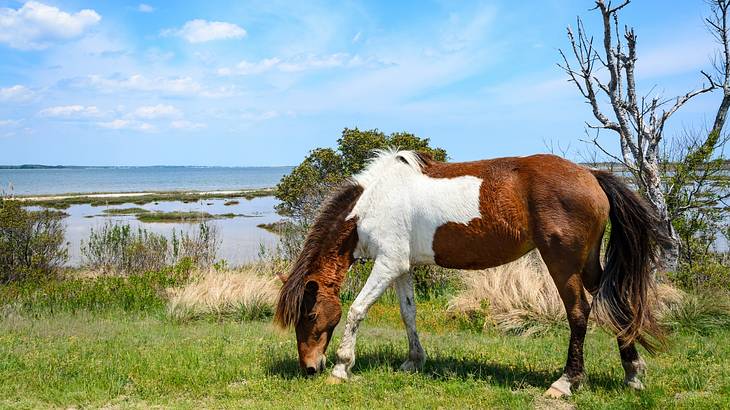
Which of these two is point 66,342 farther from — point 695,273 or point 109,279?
point 695,273

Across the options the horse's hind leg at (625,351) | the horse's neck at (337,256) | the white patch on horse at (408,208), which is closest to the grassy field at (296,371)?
the horse's hind leg at (625,351)

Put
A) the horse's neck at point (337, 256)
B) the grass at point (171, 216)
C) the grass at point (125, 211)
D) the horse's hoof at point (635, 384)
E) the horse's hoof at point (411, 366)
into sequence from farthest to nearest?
the grass at point (125, 211) → the grass at point (171, 216) → the horse's hoof at point (411, 366) → the horse's neck at point (337, 256) → the horse's hoof at point (635, 384)

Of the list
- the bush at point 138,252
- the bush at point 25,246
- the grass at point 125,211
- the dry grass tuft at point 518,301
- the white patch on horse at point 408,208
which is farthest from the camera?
the grass at point 125,211

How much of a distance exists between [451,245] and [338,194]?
4.30 feet

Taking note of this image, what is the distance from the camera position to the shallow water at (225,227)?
18.9 m

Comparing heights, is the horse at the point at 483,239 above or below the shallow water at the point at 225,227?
above

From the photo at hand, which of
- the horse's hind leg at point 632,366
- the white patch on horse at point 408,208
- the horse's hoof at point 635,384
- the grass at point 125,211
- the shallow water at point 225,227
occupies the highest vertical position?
the white patch on horse at point 408,208

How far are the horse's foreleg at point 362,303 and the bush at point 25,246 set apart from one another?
29.2ft

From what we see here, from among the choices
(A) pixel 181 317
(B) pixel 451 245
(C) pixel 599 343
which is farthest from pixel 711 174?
(A) pixel 181 317

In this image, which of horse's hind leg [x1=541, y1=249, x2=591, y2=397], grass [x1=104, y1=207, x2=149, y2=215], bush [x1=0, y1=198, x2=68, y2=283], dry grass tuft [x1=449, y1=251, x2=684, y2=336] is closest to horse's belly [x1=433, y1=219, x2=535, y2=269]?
horse's hind leg [x1=541, y1=249, x2=591, y2=397]

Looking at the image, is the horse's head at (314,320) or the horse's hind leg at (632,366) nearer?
the horse's hind leg at (632,366)

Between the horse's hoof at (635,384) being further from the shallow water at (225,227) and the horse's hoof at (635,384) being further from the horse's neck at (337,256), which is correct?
the shallow water at (225,227)

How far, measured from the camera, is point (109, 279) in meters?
10.2

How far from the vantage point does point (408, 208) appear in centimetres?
535
